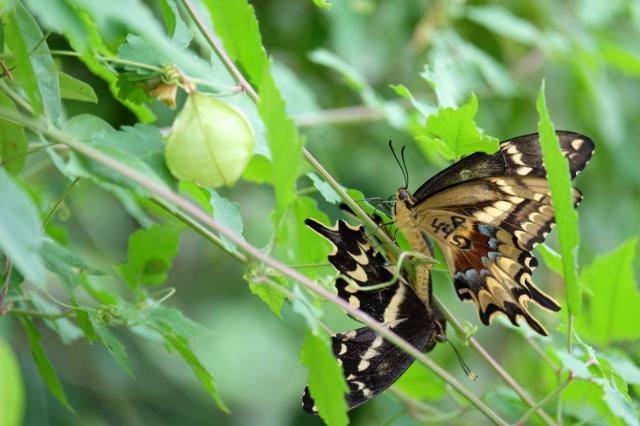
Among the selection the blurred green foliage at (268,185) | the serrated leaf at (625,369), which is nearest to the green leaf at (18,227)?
the blurred green foliage at (268,185)

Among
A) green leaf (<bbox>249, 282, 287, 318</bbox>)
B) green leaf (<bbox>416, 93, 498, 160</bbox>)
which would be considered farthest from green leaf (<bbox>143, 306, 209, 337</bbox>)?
green leaf (<bbox>416, 93, 498, 160</bbox>)

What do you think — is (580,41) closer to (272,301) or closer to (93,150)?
(272,301)

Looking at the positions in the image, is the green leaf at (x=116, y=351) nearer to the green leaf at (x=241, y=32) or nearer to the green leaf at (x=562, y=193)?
the green leaf at (x=241, y=32)

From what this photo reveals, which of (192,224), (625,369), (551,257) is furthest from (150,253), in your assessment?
(625,369)

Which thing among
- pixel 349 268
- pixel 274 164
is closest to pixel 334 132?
pixel 349 268

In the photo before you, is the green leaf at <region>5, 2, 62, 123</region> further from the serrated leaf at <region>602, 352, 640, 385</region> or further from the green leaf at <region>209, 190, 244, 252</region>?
the serrated leaf at <region>602, 352, 640, 385</region>
